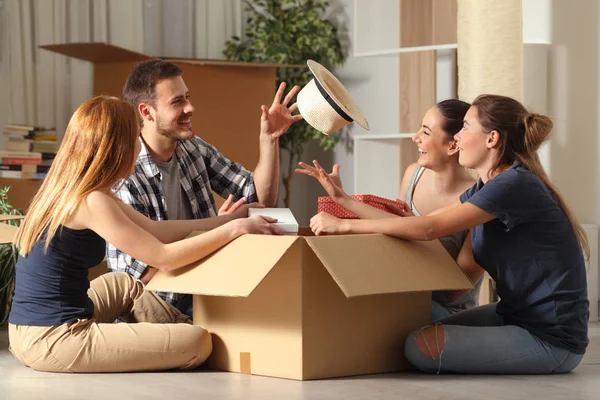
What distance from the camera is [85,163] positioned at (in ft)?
6.81

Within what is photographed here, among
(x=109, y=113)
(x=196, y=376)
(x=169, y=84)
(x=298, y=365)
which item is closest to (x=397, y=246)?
(x=298, y=365)

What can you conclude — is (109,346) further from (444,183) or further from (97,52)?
(97,52)

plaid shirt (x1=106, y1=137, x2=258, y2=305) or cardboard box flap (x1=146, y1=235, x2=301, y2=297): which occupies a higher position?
plaid shirt (x1=106, y1=137, x2=258, y2=305)

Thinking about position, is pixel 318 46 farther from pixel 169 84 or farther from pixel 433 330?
pixel 433 330

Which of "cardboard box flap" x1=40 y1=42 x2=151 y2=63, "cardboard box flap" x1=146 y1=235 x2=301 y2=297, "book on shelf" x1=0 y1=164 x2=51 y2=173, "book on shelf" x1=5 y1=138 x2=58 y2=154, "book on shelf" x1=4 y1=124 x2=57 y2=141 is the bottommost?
"cardboard box flap" x1=146 y1=235 x2=301 y2=297

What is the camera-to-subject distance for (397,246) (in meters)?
2.09

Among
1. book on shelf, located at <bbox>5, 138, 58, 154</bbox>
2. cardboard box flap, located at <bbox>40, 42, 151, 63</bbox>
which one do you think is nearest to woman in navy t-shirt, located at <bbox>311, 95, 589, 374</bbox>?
cardboard box flap, located at <bbox>40, 42, 151, 63</bbox>

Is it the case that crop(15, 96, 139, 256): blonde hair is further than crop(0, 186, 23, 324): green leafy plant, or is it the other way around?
crop(0, 186, 23, 324): green leafy plant

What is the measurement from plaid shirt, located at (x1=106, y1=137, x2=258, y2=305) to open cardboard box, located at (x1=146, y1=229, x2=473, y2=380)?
362 mm

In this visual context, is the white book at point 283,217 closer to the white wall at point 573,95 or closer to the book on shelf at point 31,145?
the white wall at point 573,95

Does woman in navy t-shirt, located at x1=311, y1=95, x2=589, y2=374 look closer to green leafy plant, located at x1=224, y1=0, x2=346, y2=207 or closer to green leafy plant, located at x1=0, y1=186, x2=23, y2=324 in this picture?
green leafy plant, located at x1=0, y1=186, x2=23, y2=324

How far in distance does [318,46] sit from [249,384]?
121 inches

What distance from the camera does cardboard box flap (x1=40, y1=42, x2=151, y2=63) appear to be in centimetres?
377

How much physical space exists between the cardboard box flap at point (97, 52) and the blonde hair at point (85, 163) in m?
1.67
